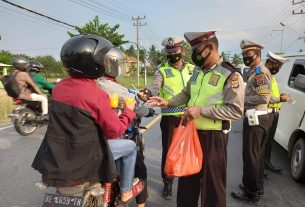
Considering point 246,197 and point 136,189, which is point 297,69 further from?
point 136,189

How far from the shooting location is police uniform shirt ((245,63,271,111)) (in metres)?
4.29

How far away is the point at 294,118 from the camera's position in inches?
228

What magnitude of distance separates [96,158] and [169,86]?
7.09 ft

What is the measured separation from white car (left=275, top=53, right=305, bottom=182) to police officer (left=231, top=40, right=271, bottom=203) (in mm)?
1029

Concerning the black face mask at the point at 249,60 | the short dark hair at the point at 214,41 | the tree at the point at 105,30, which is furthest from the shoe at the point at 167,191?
the tree at the point at 105,30

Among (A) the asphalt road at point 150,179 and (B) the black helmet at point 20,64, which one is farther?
(B) the black helmet at point 20,64

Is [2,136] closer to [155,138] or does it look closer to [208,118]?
[155,138]

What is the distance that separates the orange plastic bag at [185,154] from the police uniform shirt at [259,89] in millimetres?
1535

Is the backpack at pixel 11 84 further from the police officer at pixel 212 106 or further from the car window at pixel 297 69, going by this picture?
the car window at pixel 297 69

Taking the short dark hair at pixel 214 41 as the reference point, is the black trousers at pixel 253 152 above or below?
below

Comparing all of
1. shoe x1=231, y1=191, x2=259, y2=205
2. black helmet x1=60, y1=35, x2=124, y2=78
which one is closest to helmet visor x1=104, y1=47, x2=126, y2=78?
black helmet x1=60, y1=35, x2=124, y2=78

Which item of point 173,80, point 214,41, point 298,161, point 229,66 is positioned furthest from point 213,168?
point 298,161

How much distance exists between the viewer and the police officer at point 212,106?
3053mm

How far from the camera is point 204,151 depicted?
3.26 meters
